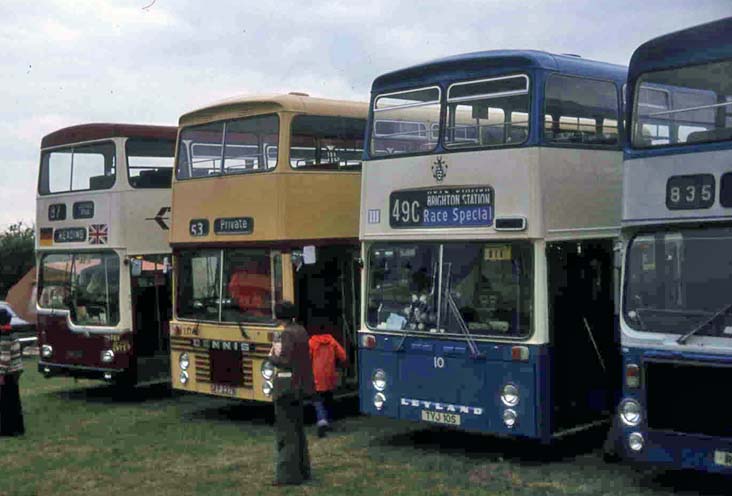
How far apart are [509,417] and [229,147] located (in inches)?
222

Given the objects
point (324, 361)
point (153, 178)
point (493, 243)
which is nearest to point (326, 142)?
point (324, 361)

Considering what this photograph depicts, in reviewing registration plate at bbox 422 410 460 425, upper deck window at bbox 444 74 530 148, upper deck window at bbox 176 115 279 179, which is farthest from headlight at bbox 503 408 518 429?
upper deck window at bbox 176 115 279 179

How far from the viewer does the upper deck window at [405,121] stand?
41.6 feet

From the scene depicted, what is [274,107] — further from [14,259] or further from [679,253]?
[14,259]

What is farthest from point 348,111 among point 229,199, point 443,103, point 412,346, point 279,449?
point 279,449

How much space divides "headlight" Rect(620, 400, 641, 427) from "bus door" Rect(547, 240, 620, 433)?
1.33m

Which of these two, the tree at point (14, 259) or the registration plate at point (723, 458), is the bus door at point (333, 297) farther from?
the tree at point (14, 259)

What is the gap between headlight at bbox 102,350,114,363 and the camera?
683 inches

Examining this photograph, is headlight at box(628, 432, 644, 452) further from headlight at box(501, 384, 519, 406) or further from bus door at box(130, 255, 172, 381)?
bus door at box(130, 255, 172, 381)

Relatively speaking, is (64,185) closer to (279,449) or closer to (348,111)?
(348,111)

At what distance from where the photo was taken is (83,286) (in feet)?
58.7

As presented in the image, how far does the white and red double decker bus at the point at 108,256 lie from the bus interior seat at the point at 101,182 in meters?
0.02

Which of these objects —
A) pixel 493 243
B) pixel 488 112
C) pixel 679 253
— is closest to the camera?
pixel 679 253

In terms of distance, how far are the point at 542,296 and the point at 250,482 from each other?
346 centimetres
